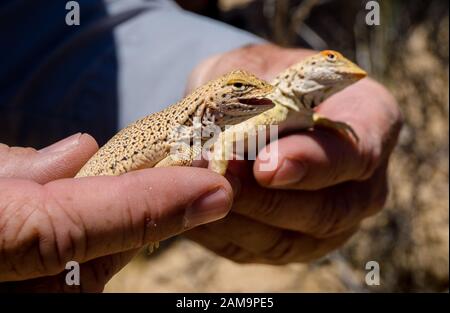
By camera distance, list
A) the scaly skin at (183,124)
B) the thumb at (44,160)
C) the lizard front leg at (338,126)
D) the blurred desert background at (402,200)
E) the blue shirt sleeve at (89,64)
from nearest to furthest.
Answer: the thumb at (44,160) → the scaly skin at (183,124) → the lizard front leg at (338,126) → the blue shirt sleeve at (89,64) → the blurred desert background at (402,200)

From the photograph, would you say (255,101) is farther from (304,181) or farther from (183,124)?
(304,181)

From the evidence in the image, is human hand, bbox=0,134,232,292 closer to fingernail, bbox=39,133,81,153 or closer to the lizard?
fingernail, bbox=39,133,81,153

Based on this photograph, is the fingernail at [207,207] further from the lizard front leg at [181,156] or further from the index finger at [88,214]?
the lizard front leg at [181,156]

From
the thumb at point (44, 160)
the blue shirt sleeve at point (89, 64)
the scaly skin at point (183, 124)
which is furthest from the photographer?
the blue shirt sleeve at point (89, 64)

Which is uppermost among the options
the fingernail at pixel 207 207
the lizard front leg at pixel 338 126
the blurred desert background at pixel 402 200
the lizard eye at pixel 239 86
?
the lizard eye at pixel 239 86

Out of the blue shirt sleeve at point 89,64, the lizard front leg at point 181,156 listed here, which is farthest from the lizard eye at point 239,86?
the blue shirt sleeve at point 89,64

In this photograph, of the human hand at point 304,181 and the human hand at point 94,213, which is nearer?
the human hand at point 94,213

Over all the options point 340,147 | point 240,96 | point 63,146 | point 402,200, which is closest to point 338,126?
point 340,147
